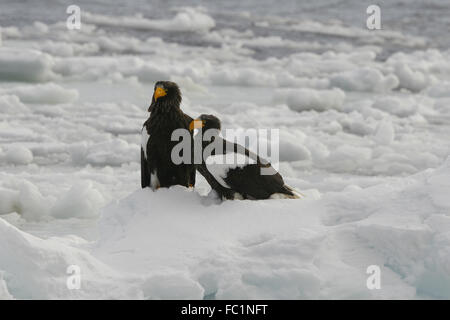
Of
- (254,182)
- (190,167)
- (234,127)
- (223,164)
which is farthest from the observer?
(234,127)

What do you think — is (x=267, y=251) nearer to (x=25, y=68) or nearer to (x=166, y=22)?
(x=25, y=68)

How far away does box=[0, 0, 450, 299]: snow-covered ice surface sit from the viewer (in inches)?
154

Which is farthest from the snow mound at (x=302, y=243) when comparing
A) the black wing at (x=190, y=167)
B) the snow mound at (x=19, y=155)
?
the snow mound at (x=19, y=155)

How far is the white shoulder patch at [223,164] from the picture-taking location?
14.7 ft

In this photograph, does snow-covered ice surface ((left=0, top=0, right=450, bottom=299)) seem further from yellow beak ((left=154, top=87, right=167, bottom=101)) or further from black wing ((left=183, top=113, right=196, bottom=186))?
yellow beak ((left=154, top=87, right=167, bottom=101))

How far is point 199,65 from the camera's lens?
787 inches

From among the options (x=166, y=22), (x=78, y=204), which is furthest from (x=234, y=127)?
(x=166, y=22)

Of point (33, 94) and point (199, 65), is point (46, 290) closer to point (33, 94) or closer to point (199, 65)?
point (33, 94)

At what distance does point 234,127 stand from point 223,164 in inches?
335

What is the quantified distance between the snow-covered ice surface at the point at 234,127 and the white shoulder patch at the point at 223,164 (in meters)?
0.19

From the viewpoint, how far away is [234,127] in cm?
1299

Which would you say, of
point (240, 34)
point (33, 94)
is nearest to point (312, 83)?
point (33, 94)
